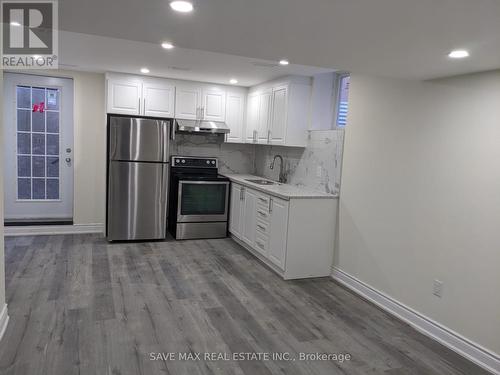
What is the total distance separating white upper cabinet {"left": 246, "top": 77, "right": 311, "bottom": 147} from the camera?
4.63m

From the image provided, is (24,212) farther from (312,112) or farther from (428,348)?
(428,348)

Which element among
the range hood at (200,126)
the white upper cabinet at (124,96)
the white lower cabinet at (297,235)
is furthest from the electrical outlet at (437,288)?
the white upper cabinet at (124,96)

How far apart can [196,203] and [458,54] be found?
3.88 meters

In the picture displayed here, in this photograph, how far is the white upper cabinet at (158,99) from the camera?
5.21 metres

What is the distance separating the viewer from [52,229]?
535cm

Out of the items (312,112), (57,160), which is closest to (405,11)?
(312,112)

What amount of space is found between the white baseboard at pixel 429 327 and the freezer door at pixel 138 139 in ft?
9.41

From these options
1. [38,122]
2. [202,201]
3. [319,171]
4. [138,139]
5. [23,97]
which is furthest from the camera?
[202,201]

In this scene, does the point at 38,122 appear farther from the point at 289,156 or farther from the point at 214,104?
the point at 289,156

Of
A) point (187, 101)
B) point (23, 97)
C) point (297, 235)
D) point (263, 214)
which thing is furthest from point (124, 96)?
point (297, 235)

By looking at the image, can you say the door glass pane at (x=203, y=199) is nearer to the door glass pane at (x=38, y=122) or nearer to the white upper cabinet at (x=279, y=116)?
the white upper cabinet at (x=279, y=116)

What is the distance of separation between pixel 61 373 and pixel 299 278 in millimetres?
2470

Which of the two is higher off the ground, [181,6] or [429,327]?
[181,6]

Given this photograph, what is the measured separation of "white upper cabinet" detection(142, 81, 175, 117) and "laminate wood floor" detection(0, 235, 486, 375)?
2085 mm
